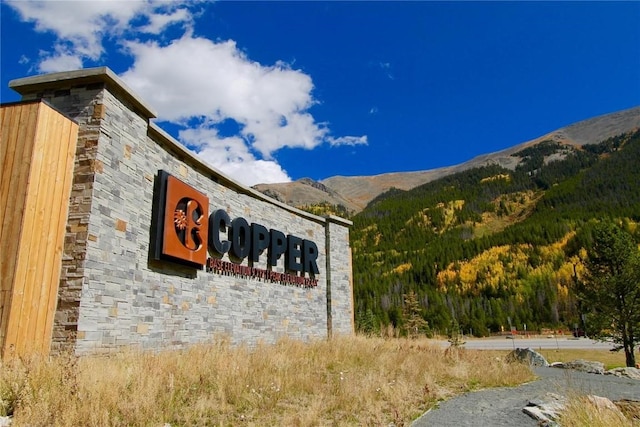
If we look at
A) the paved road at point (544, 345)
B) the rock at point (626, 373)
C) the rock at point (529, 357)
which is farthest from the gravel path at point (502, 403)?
the paved road at point (544, 345)

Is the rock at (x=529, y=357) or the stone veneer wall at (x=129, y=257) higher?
the stone veneer wall at (x=129, y=257)

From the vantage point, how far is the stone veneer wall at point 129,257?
8.58 meters

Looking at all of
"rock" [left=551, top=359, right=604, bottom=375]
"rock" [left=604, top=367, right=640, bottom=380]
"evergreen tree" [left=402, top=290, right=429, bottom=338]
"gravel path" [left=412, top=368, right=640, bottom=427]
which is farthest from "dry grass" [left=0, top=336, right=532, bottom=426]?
"evergreen tree" [left=402, top=290, right=429, bottom=338]

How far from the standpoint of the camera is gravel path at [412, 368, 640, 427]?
24.7 ft

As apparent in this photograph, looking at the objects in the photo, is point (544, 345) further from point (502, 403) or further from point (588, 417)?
point (588, 417)

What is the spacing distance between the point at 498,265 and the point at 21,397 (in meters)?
109

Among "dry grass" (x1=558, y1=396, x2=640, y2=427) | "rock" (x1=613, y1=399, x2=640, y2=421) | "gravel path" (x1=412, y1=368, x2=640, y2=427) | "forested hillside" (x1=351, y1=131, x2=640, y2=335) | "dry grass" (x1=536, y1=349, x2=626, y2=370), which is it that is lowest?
"dry grass" (x1=536, y1=349, x2=626, y2=370)

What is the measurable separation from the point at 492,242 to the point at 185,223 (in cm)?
11979

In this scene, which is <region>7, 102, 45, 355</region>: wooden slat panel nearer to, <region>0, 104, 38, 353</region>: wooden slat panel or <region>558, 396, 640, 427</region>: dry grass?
<region>0, 104, 38, 353</region>: wooden slat panel

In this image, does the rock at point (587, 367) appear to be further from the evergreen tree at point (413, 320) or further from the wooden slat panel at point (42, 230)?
the wooden slat panel at point (42, 230)

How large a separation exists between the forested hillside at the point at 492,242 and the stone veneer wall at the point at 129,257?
28.0 metres

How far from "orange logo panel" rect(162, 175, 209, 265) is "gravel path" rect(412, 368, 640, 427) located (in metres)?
6.99

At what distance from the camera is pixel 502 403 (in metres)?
9.27

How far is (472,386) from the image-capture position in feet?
36.2
